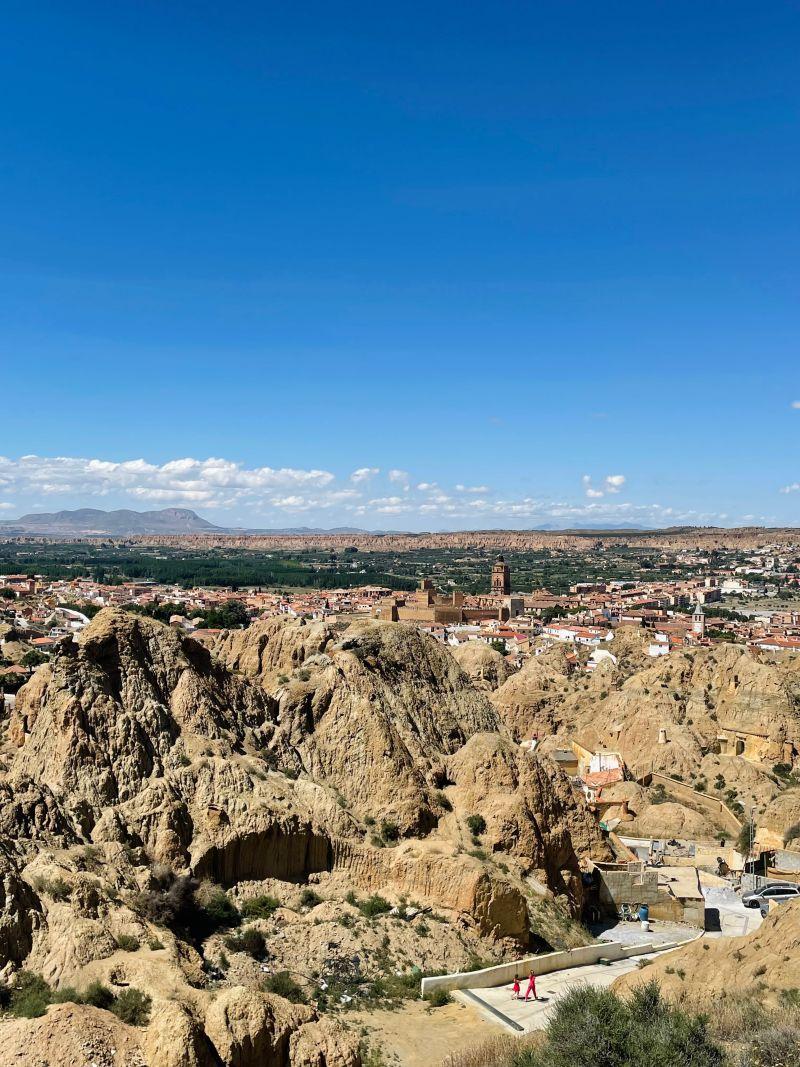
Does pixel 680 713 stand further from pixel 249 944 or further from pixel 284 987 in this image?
pixel 284 987

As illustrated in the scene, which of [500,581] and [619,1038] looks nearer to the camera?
[619,1038]

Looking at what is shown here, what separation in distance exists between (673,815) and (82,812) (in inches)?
838

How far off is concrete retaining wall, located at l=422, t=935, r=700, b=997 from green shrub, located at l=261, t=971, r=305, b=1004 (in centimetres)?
245

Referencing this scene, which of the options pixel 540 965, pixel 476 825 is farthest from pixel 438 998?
pixel 476 825

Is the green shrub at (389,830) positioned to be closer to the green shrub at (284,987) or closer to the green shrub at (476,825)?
the green shrub at (476,825)

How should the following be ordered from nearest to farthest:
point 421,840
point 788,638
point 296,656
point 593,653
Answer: point 421,840, point 296,656, point 593,653, point 788,638

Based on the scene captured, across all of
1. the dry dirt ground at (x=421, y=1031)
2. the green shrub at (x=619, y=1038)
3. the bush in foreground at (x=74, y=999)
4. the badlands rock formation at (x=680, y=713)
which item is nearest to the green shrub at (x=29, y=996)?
the bush in foreground at (x=74, y=999)

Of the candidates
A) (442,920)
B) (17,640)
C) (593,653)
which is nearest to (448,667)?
(442,920)

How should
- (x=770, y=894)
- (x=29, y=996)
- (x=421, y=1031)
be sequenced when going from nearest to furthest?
(x=29, y=996) → (x=421, y=1031) → (x=770, y=894)

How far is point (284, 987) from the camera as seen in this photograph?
14711mm

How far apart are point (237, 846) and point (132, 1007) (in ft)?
21.6

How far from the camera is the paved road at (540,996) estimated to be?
15.4 m

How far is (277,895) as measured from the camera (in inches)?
708

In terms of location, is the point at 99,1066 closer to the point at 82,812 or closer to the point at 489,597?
the point at 82,812
